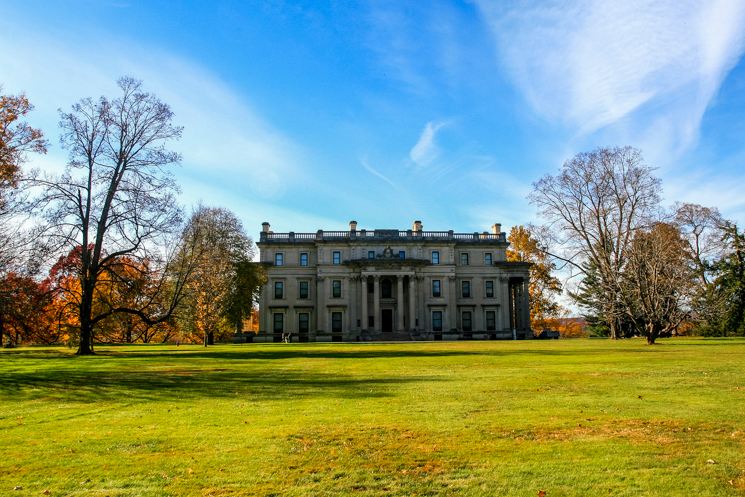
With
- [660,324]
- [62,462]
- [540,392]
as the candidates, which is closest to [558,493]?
[62,462]

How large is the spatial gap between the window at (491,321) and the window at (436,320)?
20.6 feet

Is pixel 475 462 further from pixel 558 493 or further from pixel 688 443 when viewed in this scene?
pixel 688 443

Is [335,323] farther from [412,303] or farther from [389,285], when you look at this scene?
[412,303]

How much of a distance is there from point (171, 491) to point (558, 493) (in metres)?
4.60

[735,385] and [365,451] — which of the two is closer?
[365,451]

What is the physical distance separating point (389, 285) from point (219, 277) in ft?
83.7

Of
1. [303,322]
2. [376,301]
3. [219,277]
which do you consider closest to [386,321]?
[376,301]

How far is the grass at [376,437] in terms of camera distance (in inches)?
247

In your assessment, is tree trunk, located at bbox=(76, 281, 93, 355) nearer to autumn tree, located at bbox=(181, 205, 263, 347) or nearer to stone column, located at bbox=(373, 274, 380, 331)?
autumn tree, located at bbox=(181, 205, 263, 347)

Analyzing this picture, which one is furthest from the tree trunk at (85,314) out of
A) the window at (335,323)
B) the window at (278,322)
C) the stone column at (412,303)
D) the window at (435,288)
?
the window at (435,288)

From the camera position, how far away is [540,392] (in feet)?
43.4

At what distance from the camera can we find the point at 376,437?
845 centimetres

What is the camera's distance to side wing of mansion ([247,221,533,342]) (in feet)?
203

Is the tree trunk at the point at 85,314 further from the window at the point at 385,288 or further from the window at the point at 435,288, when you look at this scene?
the window at the point at 435,288
